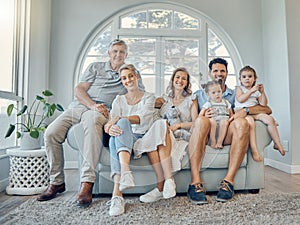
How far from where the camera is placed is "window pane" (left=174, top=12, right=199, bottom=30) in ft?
11.0

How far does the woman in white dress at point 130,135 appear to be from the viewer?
152 cm

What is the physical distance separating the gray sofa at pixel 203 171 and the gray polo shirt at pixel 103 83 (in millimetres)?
260

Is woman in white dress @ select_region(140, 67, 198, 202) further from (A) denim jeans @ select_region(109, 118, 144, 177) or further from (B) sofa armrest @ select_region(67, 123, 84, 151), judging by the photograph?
(B) sofa armrest @ select_region(67, 123, 84, 151)

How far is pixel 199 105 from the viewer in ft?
6.18

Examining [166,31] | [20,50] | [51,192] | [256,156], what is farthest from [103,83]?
[166,31]

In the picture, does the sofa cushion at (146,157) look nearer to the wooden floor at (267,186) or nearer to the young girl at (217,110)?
the young girl at (217,110)

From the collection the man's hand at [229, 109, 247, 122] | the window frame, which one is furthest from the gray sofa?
the window frame

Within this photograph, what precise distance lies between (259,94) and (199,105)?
556 mm

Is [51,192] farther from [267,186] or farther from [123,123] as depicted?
[267,186]

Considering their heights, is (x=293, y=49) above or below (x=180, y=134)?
above

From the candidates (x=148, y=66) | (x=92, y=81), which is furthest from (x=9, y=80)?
(x=148, y=66)

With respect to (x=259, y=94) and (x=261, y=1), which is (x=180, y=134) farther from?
(x=261, y=1)

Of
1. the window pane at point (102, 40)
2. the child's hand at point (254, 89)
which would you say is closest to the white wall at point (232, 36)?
the window pane at point (102, 40)

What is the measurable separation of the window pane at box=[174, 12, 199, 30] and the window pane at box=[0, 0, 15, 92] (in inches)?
71.1
